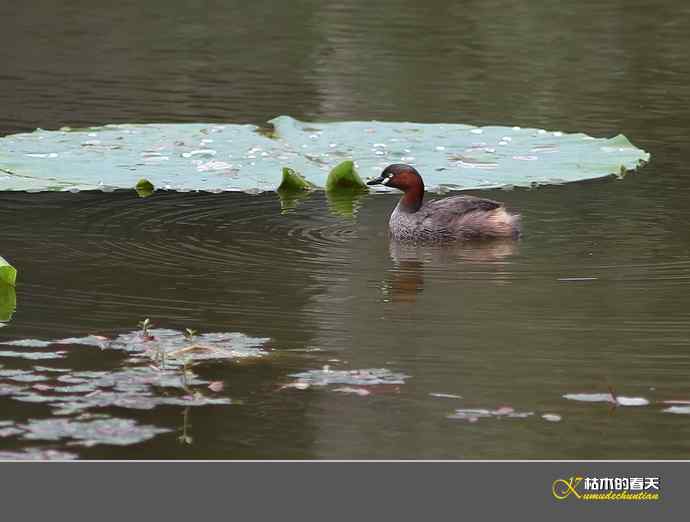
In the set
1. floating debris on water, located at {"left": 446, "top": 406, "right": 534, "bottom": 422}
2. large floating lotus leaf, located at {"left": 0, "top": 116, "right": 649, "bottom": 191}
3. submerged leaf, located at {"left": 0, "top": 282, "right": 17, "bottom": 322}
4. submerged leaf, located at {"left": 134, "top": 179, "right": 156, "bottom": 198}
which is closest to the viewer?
floating debris on water, located at {"left": 446, "top": 406, "right": 534, "bottom": 422}

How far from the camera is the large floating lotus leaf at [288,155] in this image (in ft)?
44.6

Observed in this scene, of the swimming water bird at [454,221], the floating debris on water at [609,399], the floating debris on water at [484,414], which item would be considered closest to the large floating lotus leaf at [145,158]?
the swimming water bird at [454,221]

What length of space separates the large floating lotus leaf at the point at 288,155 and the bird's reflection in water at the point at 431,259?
5.94 feet

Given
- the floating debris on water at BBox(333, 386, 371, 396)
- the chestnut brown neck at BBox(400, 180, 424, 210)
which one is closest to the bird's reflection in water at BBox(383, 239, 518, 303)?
the chestnut brown neck at BBox(400, 180, 424, 210)

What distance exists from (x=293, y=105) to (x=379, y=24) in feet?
28.7

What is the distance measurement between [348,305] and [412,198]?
3094 mm

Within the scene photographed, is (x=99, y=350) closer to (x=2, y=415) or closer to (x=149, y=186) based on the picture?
(x=2, y=415)

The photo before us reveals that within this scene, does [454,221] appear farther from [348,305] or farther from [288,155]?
[288,155]

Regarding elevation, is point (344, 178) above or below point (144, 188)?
above

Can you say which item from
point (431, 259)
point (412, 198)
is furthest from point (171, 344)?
point (412, 198)

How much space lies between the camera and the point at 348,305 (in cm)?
943

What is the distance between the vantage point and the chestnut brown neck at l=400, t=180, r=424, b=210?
1227 cm

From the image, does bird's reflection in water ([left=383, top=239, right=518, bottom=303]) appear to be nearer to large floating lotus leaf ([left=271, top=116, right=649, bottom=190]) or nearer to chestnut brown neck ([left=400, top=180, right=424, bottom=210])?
chestnut brown neck ([left=400, top=180, right=424, bottom=210])

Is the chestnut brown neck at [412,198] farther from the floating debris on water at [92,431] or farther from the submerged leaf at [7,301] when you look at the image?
the floating debris on water at [92,431]
